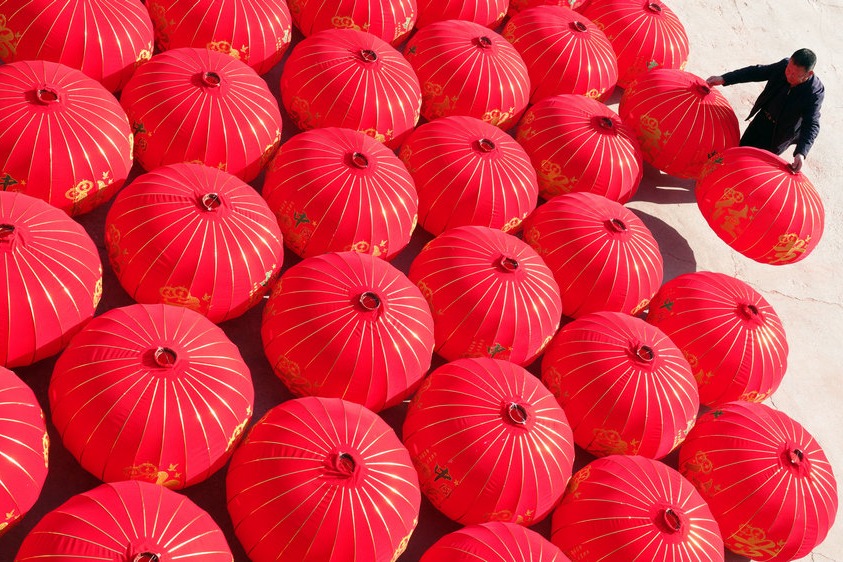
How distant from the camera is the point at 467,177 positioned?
12.4m

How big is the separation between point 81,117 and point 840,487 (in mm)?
11418

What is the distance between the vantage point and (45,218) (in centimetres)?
971

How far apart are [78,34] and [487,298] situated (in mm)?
6195

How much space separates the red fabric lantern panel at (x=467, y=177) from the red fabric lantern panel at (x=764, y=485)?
3.98 metres

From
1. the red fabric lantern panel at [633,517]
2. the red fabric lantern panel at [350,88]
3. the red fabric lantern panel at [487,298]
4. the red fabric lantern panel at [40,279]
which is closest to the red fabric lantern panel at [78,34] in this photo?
the red fabric lantern panel at [350,88]

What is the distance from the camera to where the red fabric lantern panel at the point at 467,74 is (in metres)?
13.6

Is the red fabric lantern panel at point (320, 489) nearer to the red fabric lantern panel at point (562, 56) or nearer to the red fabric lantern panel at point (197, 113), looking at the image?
the red fabric lantern panel at point (197, 113)

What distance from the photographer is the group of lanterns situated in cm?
903

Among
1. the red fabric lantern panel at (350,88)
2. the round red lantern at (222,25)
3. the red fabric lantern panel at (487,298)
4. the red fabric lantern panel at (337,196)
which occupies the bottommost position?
the red fabric lantern panel at (487,298)

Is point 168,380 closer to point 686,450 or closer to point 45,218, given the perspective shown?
point 45,218

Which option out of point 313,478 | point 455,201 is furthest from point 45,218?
point 455,201

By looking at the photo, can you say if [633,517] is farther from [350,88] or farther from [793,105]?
[793,105]

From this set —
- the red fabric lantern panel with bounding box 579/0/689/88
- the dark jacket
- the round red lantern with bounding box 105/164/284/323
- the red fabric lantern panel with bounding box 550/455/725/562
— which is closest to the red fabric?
the red fabric lantern panel with bounding box 550/455/725/562

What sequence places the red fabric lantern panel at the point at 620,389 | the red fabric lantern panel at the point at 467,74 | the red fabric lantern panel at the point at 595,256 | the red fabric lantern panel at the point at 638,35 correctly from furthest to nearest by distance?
1. the red fabric lantern panel at the point at 638,35
2. the red fabric lantern panel at the point at 467,74
3. the red fabric lantern panel at the point at 595,256
4. the red fabric lantern panel at the point at 620,389
